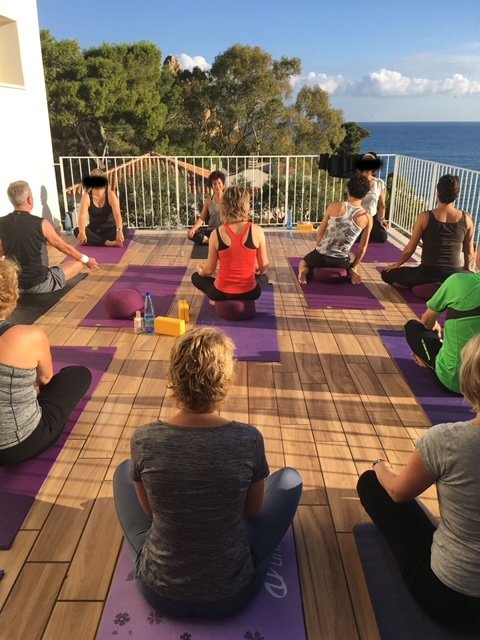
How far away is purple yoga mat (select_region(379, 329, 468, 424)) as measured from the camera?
281 centimetres

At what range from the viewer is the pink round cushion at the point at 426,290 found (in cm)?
470

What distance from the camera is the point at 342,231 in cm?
489

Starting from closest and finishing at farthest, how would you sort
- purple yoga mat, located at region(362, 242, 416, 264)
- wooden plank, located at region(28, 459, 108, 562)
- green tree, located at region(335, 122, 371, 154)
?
wooden plank, located at region(28, 459, 108, 562) → purple yoga mat, located at region(362, 242, 416, 264) → green tree, located at region(335, 122, 371, 154)

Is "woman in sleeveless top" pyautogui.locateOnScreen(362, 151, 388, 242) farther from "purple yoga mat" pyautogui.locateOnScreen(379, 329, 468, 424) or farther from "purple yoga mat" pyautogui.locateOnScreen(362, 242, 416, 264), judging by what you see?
"purple yoga mat" pyautogui.locateOnScreen(379, 329, 468, 424)

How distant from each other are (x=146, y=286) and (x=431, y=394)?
3033 millimetres

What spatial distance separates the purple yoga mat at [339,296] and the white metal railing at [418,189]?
1.50 meters

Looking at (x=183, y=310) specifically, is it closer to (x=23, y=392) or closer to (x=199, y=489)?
(x=23, y=392)

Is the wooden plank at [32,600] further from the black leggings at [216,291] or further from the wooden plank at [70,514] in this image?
the black leggings at [216,291]

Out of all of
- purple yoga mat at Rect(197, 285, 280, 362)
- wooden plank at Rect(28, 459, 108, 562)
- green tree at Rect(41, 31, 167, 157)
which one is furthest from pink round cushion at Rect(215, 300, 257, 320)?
green tree at Rect(41, 31, 167, 157)

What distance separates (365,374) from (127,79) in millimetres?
26038

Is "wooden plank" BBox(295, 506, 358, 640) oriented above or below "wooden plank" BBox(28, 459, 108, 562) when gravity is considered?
below

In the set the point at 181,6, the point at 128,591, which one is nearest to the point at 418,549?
the point at 128,591

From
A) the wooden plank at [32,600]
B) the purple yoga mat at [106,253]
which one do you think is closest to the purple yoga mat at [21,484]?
the wooden plank at [32,600]

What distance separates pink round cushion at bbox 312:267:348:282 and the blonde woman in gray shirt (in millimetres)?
3599
